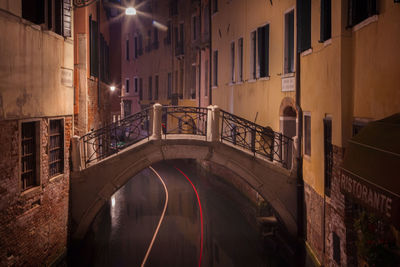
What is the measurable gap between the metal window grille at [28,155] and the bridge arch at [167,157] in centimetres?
199

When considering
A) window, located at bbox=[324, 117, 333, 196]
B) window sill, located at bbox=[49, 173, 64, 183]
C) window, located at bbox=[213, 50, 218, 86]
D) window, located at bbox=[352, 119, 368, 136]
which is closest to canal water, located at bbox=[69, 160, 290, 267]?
window sill, located at bbox=[49, 173, 64, 183]

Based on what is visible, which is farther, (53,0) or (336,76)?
(53,0)

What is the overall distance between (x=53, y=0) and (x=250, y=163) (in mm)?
6267

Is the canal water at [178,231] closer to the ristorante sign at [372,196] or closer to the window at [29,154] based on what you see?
the window at [29,154]

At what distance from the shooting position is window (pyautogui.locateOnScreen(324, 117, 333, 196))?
8.64m

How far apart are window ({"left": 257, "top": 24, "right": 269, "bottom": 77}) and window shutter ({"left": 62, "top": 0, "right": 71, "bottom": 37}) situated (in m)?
6.10

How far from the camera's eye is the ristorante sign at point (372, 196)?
4.41m

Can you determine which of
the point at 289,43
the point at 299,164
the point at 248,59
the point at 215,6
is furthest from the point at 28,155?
the point at 215,6

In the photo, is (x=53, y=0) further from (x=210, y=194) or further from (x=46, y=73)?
(x=210, y=194)

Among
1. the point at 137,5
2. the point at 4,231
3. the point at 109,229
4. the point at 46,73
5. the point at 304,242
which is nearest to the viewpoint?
the point at 4,231

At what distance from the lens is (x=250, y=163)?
37.8ft

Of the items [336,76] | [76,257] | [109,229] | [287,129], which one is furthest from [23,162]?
[287,129]

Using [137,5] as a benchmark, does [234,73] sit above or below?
below

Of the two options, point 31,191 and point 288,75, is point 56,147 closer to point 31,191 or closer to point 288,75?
point 31,191
